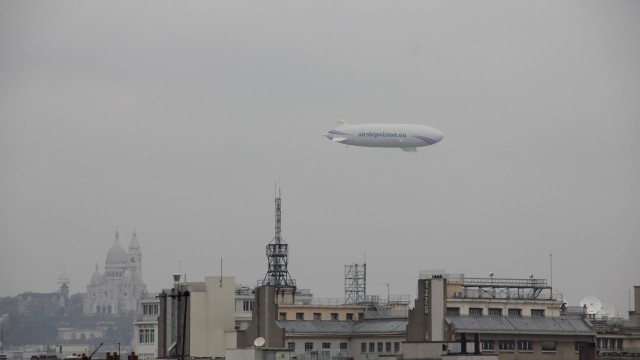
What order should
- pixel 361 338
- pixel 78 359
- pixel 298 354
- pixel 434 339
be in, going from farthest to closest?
pixel 361 338 < pixel 298 354 < pixel 434 339 < pixel 78 359

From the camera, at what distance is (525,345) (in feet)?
550

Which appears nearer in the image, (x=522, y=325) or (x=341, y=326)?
(x=522, y=325)

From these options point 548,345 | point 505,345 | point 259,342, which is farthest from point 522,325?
point 259,342

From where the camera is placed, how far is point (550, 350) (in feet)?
550

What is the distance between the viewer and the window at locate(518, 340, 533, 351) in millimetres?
167500

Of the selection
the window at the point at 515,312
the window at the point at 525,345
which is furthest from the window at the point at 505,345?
the window at the point at 515,312

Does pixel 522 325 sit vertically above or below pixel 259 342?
above

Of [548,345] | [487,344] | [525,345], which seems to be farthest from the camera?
[548,345]

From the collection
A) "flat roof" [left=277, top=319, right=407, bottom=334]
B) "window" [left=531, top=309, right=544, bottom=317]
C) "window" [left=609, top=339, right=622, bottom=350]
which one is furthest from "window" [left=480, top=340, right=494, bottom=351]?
"window" [left=609, top=339, right=622, bottom=350]

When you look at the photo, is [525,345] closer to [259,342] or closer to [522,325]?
[522,325]

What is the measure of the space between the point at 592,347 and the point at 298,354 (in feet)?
95.6

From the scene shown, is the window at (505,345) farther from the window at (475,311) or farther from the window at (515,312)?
the window at (515,312)

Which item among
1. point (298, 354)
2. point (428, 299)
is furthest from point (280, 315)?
point (428, 299)

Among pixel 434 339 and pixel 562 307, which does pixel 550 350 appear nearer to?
pixel 434 339
